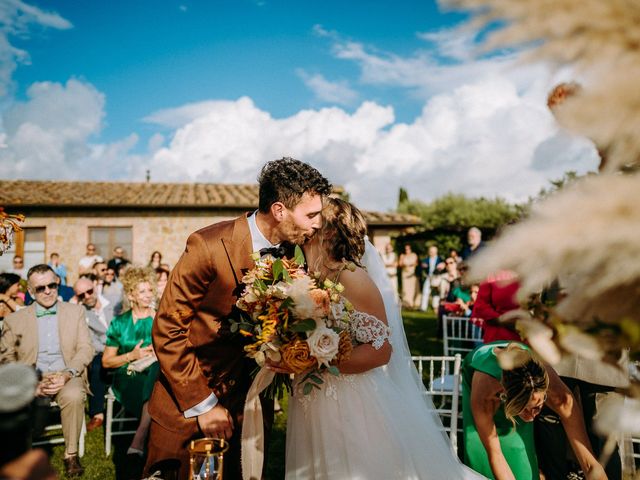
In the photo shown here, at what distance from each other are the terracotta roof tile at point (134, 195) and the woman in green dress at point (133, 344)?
37.4 feet

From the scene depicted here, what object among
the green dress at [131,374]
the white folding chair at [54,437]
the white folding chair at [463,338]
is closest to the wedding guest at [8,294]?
the white folding chair at [54,437]

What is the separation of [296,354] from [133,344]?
3.80m

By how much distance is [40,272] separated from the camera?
4.99 metres

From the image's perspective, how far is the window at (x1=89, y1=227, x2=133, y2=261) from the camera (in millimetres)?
16312

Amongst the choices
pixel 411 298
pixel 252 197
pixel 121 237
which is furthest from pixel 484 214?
pixel 121 237

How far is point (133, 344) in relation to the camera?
5254 mm

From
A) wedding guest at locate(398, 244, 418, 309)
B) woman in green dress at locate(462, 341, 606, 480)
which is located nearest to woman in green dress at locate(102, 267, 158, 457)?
woman in green dress at locate(462, 341, 606, 480)

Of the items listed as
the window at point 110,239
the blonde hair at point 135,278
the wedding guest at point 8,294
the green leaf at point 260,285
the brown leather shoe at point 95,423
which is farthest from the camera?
the window at point 110,239

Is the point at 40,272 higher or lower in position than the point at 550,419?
higher

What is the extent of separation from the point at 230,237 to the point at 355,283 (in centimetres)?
77

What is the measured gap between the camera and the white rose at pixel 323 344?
2127mm

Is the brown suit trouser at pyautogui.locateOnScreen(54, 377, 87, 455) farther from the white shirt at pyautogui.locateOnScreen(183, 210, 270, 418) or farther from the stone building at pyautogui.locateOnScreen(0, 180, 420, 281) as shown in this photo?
the stone building at pyautogui.locateOnScreen(0, 180, 420, 281)

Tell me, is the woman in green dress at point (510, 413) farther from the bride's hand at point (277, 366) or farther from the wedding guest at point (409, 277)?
the wedding guest at point (409, 277)

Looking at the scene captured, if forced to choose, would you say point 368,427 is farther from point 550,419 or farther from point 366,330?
point 550,419
